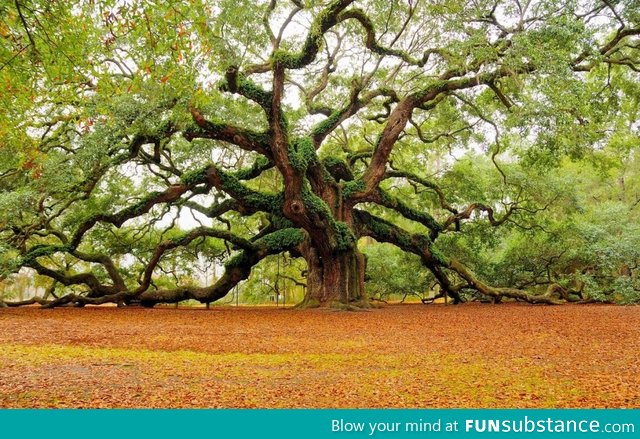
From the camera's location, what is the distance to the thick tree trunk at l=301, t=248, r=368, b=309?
42.5ft

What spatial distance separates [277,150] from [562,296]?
39.6ft

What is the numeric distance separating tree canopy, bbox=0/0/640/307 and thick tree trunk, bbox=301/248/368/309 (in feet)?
0.20

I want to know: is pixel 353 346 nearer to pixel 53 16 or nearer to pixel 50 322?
pixel 53 16

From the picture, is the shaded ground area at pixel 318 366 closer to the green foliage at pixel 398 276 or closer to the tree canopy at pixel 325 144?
the tree canopy at pixel 325 144

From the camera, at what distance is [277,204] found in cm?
1346

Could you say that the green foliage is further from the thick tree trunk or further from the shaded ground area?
the shaded ground area

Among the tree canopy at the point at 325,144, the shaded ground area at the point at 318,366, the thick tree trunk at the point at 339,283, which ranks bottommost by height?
the shaded ground area at the point at 318,366

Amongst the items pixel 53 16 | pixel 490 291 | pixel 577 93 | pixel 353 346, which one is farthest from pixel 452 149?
pixel 53 16

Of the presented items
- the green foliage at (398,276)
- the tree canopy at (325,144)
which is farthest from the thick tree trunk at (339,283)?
the green foliage at (398,276)

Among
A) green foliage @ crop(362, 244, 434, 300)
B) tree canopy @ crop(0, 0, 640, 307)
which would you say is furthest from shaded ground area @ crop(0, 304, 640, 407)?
green foliage @ crop(362, 244, 434, 300)

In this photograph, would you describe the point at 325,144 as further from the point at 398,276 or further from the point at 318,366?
the point at 318,366

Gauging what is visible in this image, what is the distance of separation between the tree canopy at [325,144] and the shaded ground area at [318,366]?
260 centimetres

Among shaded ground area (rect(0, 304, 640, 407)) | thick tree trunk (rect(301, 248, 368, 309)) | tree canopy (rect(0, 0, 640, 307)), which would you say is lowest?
shaded ground area (rect(0, 304, 640, 407))

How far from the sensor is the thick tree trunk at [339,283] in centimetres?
1295
